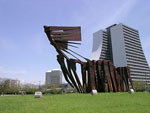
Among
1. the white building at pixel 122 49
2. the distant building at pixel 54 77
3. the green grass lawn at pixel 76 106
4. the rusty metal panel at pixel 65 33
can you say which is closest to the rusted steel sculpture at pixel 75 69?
the rusty metal panel at pixel 65 33

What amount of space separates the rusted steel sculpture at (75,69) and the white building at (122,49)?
2348 inches

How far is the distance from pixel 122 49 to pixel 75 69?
6699 cm

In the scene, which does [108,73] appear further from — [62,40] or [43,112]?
[43,112]

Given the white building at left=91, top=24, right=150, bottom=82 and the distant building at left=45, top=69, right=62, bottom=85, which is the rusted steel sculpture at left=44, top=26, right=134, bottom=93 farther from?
the distant building at left=45, top=69, right=62, bottom=85

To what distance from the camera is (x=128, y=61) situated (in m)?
80.0

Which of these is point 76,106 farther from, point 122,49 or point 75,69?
point 122,49

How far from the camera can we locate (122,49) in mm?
81000

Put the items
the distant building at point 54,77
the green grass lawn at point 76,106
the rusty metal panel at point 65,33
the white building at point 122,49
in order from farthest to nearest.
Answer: the distant building at point 54,77 < the white building at point 122,49 < the rusty metal panel at point 65,33 < the green grass lawn at point 76,106

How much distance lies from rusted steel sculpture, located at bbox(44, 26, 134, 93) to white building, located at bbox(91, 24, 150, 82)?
5965 centimetres

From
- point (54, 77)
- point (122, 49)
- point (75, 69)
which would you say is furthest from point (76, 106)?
point (54, 77)

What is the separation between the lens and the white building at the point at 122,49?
81.4m

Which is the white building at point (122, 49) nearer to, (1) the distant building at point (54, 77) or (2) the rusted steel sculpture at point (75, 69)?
(1) the distant building at point (54, 77)

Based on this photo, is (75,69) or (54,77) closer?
(75,69)

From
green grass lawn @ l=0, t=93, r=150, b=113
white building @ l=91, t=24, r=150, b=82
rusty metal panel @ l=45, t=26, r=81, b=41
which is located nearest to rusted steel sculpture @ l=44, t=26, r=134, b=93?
rusty metal panel @ l=45, t=26, r=81, b=41
